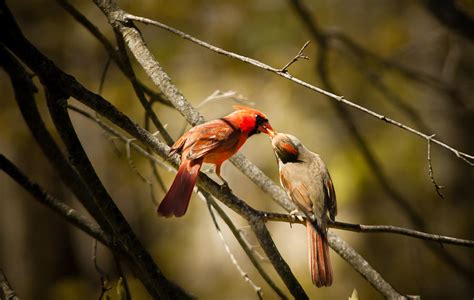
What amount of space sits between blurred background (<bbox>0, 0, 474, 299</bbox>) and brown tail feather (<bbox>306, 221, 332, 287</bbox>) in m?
2.30

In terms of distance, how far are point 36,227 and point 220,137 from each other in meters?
4.94

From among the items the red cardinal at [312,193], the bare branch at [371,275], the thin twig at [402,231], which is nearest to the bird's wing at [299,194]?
the red cardinal at [312,193]

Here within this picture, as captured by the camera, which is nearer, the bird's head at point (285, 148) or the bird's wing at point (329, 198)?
the bird's wing at point (329, 198)

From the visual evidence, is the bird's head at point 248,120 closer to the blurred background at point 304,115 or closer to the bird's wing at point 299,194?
the bird's wing at point 299,194

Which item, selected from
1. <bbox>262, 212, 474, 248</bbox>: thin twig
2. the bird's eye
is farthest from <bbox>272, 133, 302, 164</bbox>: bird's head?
<bbox>262, 212, 474, 248</bbox>: thin twig

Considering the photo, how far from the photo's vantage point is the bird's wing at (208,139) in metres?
2.57

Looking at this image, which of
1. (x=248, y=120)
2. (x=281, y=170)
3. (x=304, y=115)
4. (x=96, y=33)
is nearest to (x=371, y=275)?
(x=248, y=120)

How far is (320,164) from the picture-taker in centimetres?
368

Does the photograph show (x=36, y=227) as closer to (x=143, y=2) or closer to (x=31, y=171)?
(x=31, y=171)

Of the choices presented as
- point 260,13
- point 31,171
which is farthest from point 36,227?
point 260,13

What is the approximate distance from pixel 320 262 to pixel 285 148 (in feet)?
2.97

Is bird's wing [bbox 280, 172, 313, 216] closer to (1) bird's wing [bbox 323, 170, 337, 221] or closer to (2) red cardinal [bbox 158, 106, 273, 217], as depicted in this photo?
(1) bird's wing [bbox 323, 170, 337, 221]

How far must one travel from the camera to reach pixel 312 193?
335 centimetres

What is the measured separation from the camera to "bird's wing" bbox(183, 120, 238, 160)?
8.43 ft
